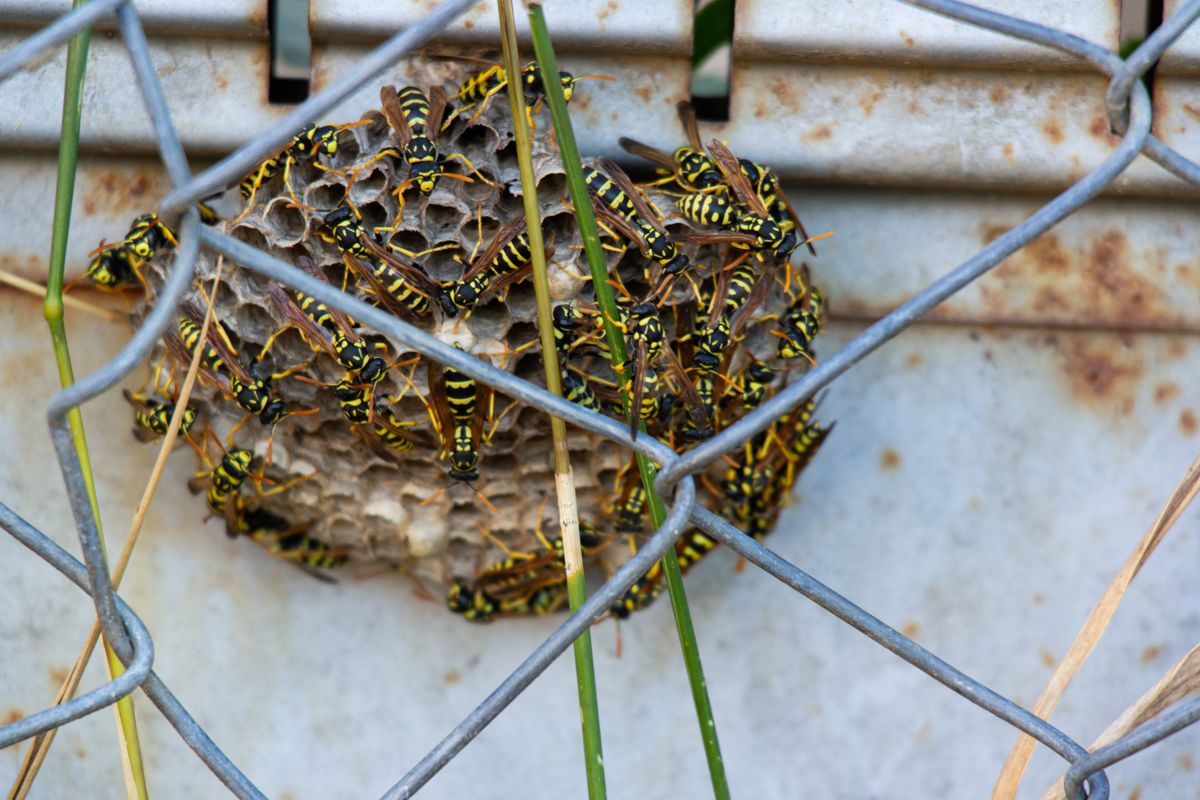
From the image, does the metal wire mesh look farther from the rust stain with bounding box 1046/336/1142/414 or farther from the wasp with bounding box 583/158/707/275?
the rust stain with bounding box 1046/336/1142/414

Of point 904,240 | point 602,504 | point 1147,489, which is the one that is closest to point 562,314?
point 602,504

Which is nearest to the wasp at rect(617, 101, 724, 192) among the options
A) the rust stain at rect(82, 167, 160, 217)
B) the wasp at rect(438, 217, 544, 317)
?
the wasp at rect(438, 217, 544, 317)

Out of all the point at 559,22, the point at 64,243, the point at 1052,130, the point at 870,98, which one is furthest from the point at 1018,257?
the point at 64,243

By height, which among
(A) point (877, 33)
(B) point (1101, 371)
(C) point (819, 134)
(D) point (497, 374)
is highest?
(A) point (877, 33)

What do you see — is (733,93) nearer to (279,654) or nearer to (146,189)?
(146,189)

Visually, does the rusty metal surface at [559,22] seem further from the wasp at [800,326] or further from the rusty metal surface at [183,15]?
the wasp at [800,326]

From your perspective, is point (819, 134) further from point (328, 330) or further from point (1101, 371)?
point (328, 330)
